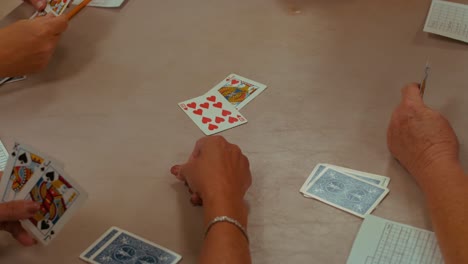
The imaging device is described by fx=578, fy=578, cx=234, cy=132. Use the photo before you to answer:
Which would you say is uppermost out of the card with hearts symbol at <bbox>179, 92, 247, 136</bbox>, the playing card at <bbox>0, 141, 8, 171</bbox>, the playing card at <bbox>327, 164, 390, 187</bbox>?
the card with hearts symbol at <bbox>179, 92, 247, 136</bbox>

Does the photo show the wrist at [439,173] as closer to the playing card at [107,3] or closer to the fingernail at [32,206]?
the fingernail at [32,206]

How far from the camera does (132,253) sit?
4.10 ft

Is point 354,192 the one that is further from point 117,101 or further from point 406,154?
point 117,101

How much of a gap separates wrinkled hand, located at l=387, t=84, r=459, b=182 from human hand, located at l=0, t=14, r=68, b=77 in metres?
1.10

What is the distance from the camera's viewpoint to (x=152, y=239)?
1.29m

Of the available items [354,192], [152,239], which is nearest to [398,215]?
[354,192]

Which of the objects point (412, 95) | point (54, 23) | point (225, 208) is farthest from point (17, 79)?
point (412, 95)

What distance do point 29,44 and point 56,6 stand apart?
324 mm

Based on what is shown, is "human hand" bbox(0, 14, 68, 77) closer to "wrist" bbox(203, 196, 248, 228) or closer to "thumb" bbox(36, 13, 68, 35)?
"thumb" bbox(36, 13, 68, 35)

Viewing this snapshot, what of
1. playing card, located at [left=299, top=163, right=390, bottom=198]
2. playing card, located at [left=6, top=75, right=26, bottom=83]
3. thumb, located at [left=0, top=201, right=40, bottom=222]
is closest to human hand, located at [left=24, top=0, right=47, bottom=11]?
playing card, located at [left=6, top=75, right=26, bottom=83]

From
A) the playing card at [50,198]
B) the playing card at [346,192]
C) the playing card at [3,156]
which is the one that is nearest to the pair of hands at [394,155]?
the playing card at [346,192]

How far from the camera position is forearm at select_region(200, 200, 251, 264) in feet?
3.76

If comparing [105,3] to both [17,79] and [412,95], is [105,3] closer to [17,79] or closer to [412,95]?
[17,79]

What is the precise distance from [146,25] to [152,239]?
1.01 m
